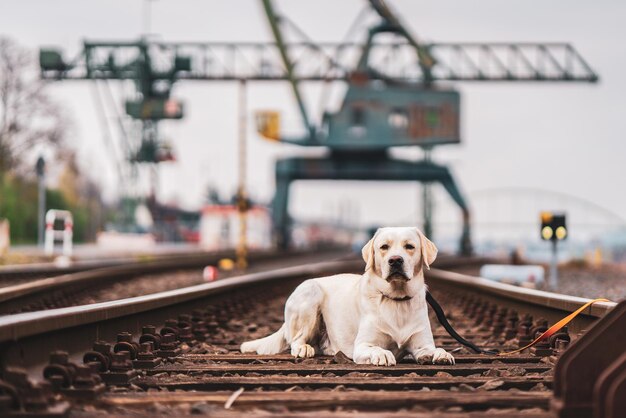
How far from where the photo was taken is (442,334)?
9.73 m

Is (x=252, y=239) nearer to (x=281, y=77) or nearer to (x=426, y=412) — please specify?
(x=281, y=77)

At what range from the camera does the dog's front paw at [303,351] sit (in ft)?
23.8

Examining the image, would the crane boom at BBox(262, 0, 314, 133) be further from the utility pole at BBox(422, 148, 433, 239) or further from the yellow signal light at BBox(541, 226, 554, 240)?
the yellow signal light at BBox(541, 226, 554, 240)

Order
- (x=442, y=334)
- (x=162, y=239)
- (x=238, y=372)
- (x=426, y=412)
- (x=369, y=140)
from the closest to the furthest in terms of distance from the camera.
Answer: (x=426, y=412) → (x=238, y=372) → (x=442, y=334) → (x=369, y=140) → (x=162, y=239)

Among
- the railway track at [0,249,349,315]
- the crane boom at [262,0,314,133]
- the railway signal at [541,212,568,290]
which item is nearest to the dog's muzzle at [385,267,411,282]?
the railway track at [0,249,349,315]

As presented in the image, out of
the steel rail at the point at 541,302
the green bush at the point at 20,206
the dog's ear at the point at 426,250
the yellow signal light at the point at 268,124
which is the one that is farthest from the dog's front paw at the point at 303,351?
the green bush at the point at 20,206

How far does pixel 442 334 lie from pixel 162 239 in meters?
73.0

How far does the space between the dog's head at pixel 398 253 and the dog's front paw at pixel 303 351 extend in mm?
815

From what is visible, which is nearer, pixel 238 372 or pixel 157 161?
pixel 238 372

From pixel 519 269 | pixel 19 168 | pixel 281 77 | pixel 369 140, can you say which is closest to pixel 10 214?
pixel 19 168

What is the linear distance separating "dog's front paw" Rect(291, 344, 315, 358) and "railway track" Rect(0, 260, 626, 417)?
6cm

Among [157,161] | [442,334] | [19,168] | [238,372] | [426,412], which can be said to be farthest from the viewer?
[157,161]

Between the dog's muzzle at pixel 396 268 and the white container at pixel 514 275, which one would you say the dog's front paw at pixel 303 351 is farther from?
the white container at pixel 514 275

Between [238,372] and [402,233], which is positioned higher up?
[402,233]
